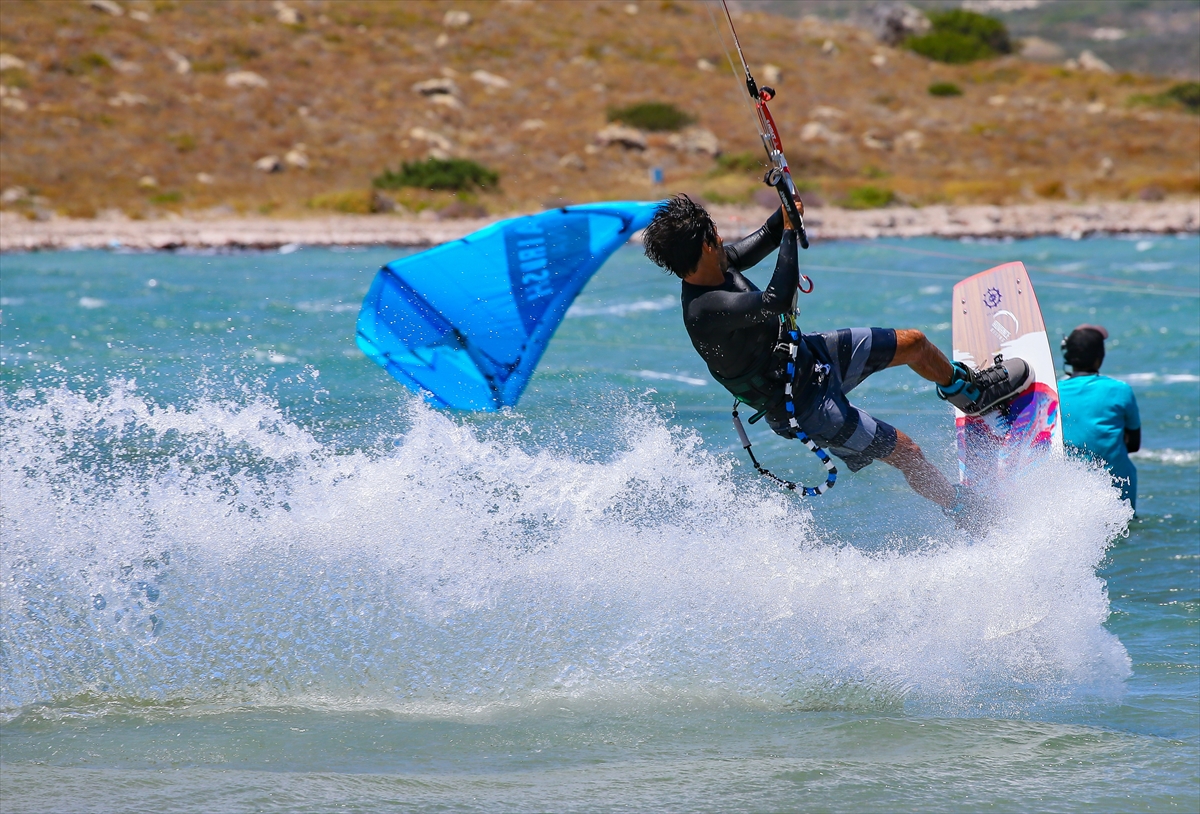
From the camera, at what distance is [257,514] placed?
5.93m

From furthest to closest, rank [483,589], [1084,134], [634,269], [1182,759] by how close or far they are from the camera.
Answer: [1084,134] → [634,269] → [483,589] → [1182,759]

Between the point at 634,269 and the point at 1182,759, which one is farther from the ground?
the point at 1182,759

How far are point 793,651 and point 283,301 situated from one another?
16227 millimetres

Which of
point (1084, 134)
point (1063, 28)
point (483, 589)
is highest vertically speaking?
point (1063, 28)

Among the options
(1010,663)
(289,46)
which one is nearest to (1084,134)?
Answer: (289,46)

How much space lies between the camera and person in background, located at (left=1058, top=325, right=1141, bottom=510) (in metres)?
7.53

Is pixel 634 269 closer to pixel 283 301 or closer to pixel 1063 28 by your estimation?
pixel 283 301

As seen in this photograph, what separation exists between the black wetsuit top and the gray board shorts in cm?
14

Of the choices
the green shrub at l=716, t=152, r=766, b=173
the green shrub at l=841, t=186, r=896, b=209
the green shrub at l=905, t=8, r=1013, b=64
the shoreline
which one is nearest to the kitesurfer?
the shoreline

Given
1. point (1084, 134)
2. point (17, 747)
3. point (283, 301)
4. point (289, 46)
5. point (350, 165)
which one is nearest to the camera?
point (17, 747)

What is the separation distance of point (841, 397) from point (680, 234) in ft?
3.84

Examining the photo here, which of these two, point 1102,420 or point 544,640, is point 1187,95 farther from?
point 544,640

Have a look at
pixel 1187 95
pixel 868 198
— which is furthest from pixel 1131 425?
pixel 1187 95

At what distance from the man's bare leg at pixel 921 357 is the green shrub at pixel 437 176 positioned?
3034cm
